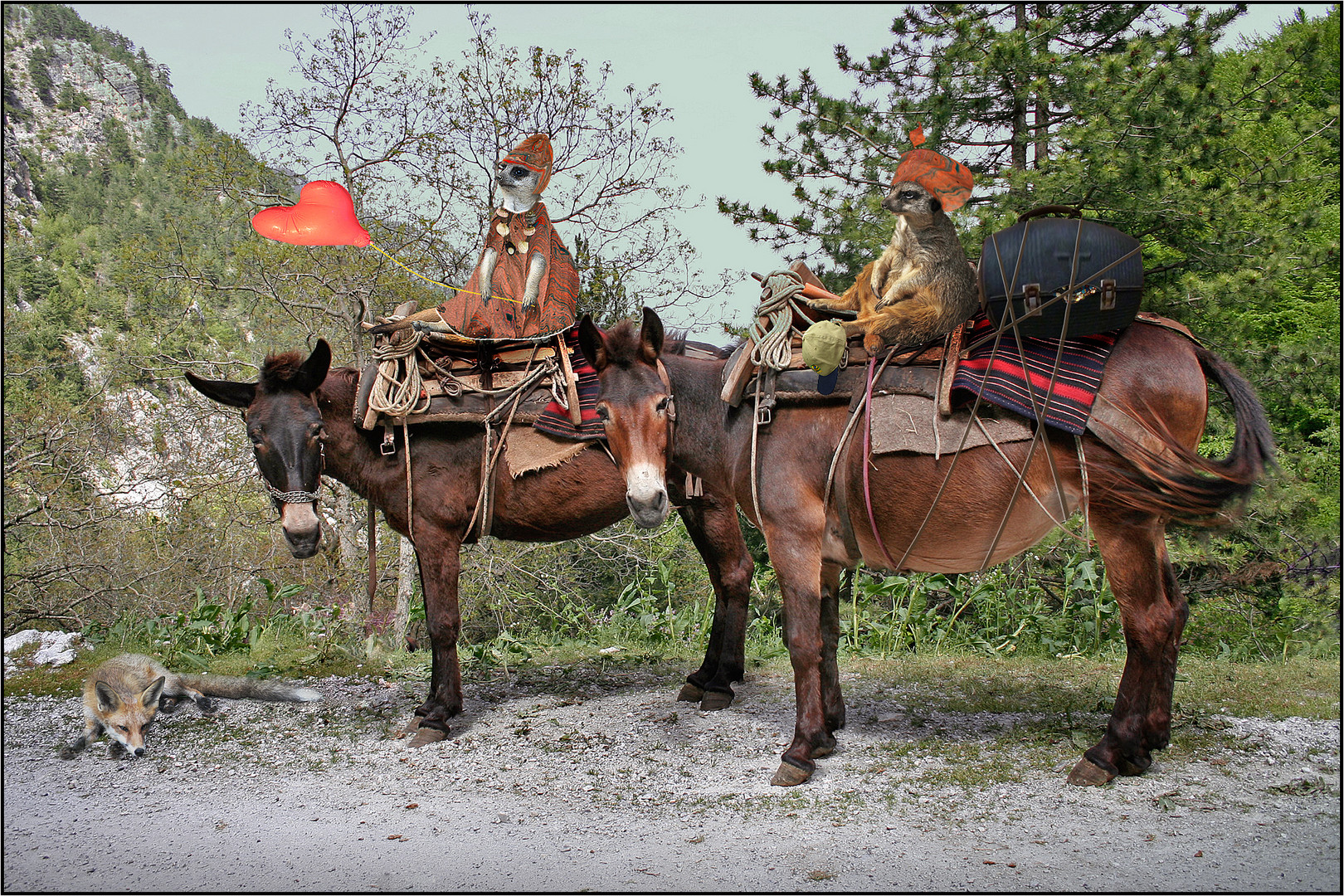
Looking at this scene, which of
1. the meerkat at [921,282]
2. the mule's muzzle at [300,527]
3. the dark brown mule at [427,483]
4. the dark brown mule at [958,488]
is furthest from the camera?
the dark brown mule at [427,483]

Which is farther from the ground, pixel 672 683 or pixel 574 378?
pixel 574 378

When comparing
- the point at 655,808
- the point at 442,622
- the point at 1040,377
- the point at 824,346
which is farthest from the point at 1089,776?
the point at 442,622

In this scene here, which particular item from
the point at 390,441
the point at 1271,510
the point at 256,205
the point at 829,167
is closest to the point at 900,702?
the point at 390,441

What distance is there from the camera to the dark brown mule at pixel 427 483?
169 inches

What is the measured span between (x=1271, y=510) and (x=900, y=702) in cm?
493

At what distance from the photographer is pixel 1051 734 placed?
4.01 metres

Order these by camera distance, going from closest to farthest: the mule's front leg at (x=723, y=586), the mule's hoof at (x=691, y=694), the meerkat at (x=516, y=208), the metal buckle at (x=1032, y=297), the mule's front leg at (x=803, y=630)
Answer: the metal buckle at (x=1032, y=297)
the mule's front leg at (x=803, y=630)
the meerkat at (x=516, y=208)
the mule's hoof at (x=691, y=694)
the mule's front leg at (x=723, y=586)

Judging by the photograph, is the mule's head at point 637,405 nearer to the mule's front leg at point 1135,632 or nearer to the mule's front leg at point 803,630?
the mule's front leg at point 803,630

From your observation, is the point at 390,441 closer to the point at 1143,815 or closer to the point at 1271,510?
the point at 1143,815

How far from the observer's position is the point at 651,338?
3877 millimetres

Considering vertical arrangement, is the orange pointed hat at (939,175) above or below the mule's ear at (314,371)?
above

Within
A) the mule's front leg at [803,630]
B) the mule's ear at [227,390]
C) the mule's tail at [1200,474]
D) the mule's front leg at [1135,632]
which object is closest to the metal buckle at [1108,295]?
the mule's tail at [1200,474]

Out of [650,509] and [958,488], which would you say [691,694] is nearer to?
[650,509]

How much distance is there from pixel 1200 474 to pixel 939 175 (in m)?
1.63
